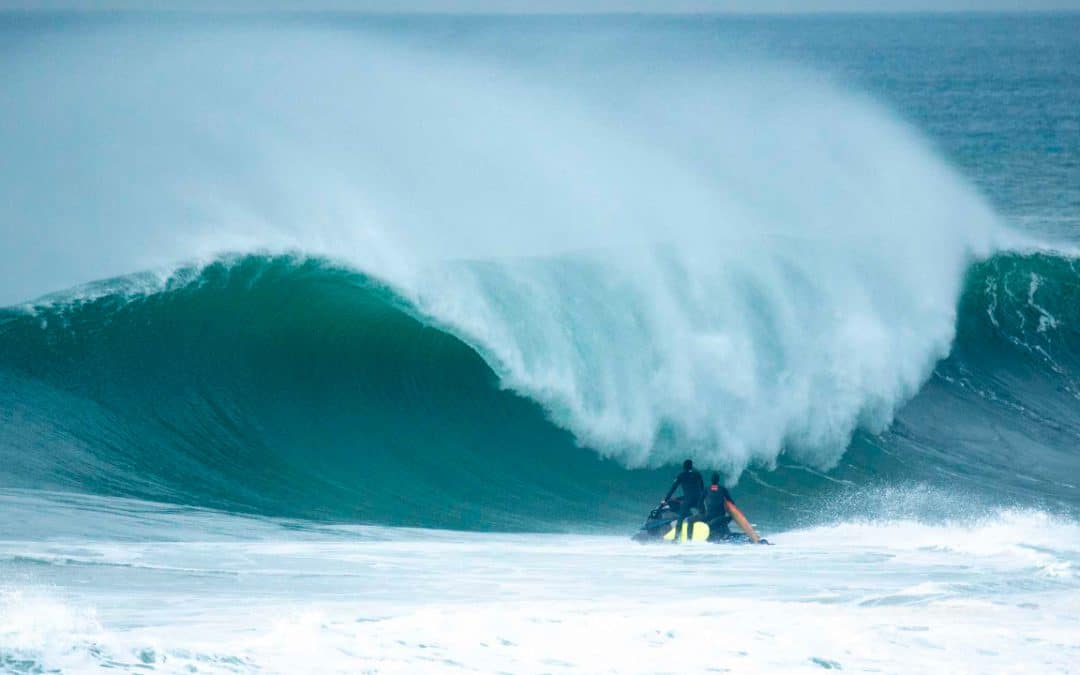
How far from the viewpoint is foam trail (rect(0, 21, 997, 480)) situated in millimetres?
13406

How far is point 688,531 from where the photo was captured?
9.83 m

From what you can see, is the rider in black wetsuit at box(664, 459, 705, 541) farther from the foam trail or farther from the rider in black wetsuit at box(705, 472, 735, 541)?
the foam trail

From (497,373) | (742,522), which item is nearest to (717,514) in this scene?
(742,522)

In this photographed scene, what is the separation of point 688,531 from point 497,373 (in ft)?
12.5

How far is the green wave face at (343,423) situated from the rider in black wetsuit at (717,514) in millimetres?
1372

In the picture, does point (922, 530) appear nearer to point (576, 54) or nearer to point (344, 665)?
point (344, 665)

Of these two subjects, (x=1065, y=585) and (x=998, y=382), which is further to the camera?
(x=998, y=382)

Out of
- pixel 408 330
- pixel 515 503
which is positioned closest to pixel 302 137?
pixel 408 330

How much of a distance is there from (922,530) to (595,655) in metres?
4.32

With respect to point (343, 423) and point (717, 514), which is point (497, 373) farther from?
point (717, 514)

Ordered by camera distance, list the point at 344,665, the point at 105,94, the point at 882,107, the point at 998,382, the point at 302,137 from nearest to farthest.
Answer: the point at 344,665
the point at 998,382
the point at 302,137
the point at 105,94
the point at 882,107

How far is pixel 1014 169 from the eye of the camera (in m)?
35.9

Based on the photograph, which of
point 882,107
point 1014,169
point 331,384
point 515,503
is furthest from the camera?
point 1014,169

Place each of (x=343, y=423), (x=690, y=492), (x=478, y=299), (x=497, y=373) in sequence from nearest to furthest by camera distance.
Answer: (x=690, y=492) → (x=343, y=423) → (x=497, y=373) → (x=478, y=299)
